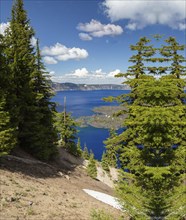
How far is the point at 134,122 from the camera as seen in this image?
36.3 ft

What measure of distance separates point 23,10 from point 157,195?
28773 mm

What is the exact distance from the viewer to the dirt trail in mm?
13945

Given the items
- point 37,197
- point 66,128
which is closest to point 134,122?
point 37,197

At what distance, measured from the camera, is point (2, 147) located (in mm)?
19281

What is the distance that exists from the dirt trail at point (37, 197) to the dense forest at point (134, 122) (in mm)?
2374

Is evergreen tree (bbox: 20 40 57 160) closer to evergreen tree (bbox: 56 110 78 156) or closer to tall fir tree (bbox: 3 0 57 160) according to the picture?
tall fir tree (bbox: 3 0 57 160)

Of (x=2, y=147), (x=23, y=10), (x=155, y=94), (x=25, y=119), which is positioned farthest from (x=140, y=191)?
Answer: (x=23, y=10)

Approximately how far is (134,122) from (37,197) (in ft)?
30.0

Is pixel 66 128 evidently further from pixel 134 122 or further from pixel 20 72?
pixel 134 122

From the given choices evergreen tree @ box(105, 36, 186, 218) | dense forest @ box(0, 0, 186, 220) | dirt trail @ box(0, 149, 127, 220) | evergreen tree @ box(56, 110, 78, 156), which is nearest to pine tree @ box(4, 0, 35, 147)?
dense forest @ box(0, 0, 186, 220)

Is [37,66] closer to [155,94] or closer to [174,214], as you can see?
[155,94]

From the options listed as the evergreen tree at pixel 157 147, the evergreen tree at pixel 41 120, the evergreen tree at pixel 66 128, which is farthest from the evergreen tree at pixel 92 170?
the evergreen tree at pixel 157 147

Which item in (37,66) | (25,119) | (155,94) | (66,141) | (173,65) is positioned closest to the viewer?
(155,94)

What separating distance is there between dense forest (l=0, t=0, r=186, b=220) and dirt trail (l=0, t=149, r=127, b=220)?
7.79ft
